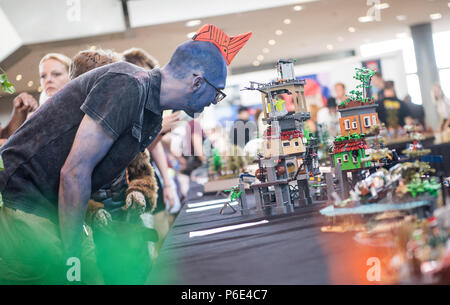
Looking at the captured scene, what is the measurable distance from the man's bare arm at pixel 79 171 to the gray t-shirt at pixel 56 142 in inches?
3.0

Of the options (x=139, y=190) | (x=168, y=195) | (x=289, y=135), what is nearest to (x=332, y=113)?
(x=289, y=135)

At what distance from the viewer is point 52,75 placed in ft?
8.07

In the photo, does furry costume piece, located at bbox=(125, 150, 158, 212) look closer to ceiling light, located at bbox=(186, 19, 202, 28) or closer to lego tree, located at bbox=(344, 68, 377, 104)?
ceiling light, located at bbox=(186, 19, 202, 28)

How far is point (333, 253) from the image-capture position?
1.00m

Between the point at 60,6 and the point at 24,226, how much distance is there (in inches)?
61.3

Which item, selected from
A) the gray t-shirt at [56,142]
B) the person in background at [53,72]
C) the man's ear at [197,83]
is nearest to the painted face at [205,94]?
the man's ear at [197,83]

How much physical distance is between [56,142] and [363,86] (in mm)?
1075

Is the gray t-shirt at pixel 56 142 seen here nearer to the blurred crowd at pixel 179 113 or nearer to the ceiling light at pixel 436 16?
the blurred crowd at pixel 179 113

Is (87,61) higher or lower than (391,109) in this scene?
higher

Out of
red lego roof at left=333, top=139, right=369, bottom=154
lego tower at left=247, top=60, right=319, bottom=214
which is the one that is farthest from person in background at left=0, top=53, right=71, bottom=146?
red lego roof at left=333, top=139, right=369, bottom=154

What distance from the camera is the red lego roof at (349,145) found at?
62.3 inches

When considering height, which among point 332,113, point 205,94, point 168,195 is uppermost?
point 205,94

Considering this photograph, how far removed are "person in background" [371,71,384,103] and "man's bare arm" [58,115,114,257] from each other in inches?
38.3

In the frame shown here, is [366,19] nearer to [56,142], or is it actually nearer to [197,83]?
[197,83]
